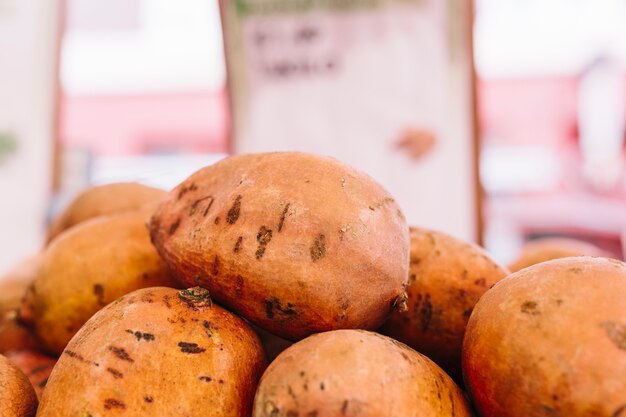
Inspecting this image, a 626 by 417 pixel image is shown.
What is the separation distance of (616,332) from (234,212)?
0.48 meters

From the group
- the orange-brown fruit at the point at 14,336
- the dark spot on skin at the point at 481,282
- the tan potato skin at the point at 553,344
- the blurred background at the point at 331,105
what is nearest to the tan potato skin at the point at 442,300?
the dark spot on skin at the point at 481,282

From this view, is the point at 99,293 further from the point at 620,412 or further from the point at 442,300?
the point at 620,412

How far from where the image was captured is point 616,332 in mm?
624

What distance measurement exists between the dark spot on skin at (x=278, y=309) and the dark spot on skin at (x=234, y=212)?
0.12 meters

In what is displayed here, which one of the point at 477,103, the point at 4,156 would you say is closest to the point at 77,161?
the point at 4,156

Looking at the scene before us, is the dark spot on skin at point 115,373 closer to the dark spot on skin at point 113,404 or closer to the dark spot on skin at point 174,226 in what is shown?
the dark spot on skin at point 113,404

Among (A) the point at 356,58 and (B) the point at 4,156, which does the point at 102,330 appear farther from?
(B) the point at 4,156

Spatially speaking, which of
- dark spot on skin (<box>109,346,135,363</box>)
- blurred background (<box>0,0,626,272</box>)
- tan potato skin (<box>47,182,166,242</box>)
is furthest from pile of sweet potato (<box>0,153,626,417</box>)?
blurred background (<box>0,0,626,272</box>)

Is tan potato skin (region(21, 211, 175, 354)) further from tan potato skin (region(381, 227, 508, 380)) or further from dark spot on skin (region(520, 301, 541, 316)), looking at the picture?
dark spot on skin (region(520, 301, 541, 316))

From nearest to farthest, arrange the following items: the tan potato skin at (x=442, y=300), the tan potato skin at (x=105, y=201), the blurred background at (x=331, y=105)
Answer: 1. the tan potato skin at (x=442, y=300)
2. the tan potato skin at (x=105, y=201)
3. the blurred background at (x=331, y=105)

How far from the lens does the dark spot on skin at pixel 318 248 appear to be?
0.76 metres

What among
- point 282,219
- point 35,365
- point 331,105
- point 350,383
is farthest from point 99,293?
point 331,105

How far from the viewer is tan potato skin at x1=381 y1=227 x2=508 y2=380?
0.90 m

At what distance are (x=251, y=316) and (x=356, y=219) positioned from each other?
0.64 feet
